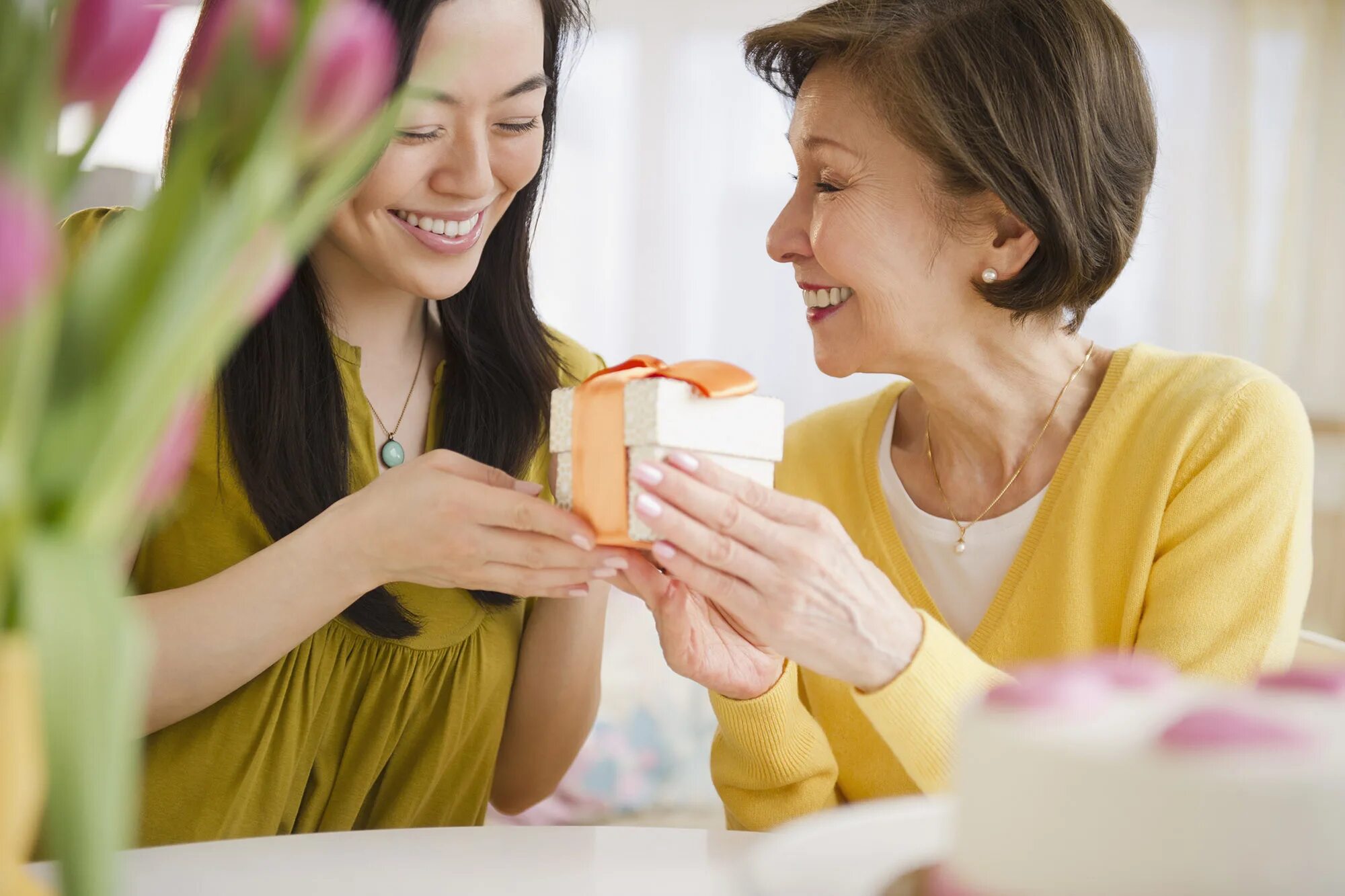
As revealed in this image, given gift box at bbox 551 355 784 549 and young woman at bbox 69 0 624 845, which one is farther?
young woman at bbox 69 0 624 845

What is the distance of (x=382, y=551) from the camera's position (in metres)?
1.12

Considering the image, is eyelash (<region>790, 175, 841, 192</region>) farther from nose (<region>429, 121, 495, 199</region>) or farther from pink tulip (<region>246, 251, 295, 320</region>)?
pink tulip (<region>246, 251, 295, 320</region>)

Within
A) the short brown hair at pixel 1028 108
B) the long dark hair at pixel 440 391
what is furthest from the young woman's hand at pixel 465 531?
the short brown hair at pixel 1028 108

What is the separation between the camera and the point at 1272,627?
1.24 metres

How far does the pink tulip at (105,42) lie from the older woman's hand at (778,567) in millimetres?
604

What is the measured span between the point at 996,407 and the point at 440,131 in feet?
2.51

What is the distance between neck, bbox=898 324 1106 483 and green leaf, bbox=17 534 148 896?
46.9 inches

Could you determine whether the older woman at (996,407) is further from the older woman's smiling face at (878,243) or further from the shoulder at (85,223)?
the shoulder at (85,223)

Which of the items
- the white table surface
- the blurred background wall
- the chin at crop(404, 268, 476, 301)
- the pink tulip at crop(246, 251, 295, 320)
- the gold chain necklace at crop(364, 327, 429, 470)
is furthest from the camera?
the blurred background wall

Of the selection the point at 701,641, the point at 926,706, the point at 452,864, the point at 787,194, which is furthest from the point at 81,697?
the point at 787,194

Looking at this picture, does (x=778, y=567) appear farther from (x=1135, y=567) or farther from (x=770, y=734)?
(x=1135, y=567)

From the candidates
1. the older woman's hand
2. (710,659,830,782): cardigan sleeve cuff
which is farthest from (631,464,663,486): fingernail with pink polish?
(710,659,830,782): cardigan sleeve cuff

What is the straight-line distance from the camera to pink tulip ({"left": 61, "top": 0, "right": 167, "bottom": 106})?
1.30 ft

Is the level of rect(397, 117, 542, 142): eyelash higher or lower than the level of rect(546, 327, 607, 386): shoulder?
higher
